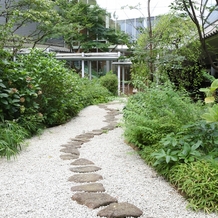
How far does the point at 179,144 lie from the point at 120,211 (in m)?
1.31

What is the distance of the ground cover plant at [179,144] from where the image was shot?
265 centimetres

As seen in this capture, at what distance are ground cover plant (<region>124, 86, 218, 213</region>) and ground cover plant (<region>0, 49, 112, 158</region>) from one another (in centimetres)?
198

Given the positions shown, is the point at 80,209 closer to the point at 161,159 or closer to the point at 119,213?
the point at 119,213

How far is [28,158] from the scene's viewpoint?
13.6 feet

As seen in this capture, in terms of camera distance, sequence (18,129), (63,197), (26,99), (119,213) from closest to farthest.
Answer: (119,213) → (63,197) → (18,129) → (26,99)

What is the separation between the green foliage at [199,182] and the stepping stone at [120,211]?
0.52m

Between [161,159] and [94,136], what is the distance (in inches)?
100

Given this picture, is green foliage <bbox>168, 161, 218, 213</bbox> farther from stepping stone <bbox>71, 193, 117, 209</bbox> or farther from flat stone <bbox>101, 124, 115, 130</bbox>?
flat stone <bbox>101, 124, 115, 130</bbox>

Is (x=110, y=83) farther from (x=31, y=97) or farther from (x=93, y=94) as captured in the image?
(x=31, y=97)

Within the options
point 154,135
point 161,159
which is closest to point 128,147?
point 154,135

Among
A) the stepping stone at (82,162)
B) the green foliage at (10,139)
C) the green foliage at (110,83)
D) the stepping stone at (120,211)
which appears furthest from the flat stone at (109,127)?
the green foliage at (110,83)

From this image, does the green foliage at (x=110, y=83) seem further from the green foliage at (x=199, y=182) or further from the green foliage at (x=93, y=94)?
the green foliage at (x=199, y=182)

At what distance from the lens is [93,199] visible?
8.64 ft

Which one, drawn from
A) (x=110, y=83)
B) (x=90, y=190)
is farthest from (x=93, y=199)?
(x=110, y=83)
